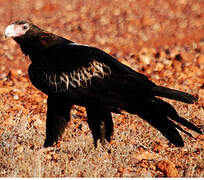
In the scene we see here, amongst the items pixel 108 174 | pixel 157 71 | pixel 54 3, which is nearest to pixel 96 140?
pixel 108 174

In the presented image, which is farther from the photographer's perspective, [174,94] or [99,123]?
[99,123]

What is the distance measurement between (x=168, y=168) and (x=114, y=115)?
2.05 meters

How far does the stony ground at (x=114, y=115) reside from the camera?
16.4 feet

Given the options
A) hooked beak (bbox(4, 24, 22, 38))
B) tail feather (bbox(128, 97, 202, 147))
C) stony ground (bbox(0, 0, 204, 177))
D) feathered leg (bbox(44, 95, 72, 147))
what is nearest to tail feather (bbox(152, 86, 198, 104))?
tail feather (bbox(128, 97, 202, 147))

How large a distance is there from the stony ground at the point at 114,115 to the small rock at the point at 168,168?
0.04 feet

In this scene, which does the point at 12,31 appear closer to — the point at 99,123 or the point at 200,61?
the point at 99,123

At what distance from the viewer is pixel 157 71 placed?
9.55 metres

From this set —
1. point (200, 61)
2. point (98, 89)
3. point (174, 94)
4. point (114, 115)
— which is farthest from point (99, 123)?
point (200, 61)

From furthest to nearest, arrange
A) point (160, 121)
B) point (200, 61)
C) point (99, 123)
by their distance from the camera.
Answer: point (200, 61)
point (99, 123)
point (160, 121)

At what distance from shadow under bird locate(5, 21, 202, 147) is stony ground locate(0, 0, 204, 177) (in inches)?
14.5

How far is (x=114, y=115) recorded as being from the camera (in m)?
6.84

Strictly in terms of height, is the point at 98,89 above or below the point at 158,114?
above

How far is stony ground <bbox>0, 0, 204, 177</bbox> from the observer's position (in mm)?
5004

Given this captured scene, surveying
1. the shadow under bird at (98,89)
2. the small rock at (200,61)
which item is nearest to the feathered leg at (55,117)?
the shadow under bird at (98,89)
